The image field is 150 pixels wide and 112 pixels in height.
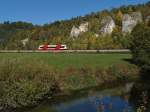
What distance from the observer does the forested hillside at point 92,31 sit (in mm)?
147000

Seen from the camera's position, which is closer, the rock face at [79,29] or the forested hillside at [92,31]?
the forested hillside at [92,31]

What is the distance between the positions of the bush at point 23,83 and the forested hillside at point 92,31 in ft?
267

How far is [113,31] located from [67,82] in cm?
9944

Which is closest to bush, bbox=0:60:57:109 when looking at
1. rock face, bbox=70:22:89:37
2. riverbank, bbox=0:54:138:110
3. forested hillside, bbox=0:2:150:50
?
riverbank, bbox=0:54:138:110

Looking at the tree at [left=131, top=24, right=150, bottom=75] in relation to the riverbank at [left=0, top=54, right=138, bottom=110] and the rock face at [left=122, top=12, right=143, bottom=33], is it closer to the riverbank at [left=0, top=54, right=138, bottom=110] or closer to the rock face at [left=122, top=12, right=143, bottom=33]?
the riverbank at [left=0, top=54, right=138, bottom=110]

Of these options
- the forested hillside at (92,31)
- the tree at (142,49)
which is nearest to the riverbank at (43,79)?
the tree at (142,49)

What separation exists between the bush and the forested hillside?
8139 cm

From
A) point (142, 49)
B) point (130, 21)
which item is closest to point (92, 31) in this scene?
point (130, 21)

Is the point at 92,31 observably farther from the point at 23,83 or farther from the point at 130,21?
the point at 23,83

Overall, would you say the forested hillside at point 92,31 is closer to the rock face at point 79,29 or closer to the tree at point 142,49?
the rock face at point 79,29

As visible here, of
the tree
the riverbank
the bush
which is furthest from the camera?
Answer: the tree

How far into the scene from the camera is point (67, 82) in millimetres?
57344

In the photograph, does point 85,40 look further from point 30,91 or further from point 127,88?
point 30,91

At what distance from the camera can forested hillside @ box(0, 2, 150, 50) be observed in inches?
5787
